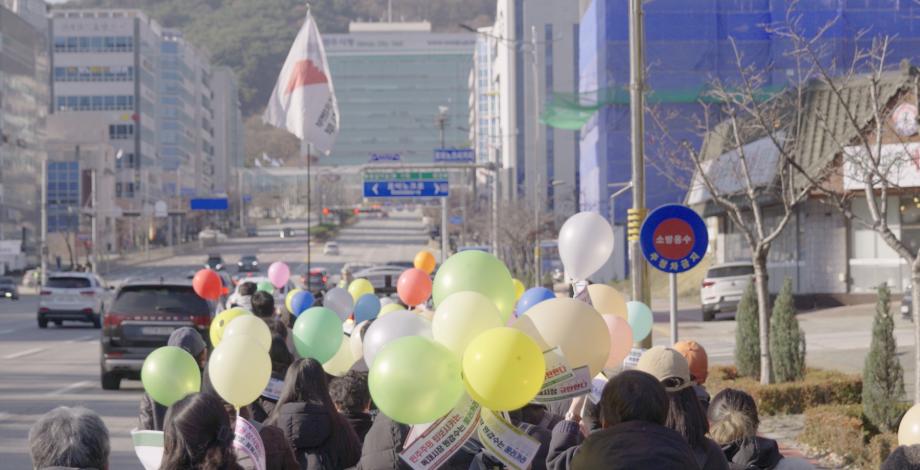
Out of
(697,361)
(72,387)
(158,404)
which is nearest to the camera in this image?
(697,361)

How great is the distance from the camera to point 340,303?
620 inches

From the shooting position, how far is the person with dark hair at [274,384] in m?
8.49

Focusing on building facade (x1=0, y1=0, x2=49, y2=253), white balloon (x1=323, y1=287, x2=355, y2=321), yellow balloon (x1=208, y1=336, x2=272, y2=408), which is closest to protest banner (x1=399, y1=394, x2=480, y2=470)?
yellow balloon (x1=208, y1=336, x2=272, y2=408)

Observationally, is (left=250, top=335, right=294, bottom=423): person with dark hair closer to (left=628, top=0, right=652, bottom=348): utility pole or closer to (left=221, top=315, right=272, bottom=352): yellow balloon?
(left=221, top=315, right=272, bottom=352): yellow balloon

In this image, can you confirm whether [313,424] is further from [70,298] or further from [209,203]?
[209,203]

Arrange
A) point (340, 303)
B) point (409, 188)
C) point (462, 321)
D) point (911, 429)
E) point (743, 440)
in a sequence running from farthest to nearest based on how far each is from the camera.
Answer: point (409, 188), point (340, 303), point (462, 321), point (743, 440), point (911, 429)

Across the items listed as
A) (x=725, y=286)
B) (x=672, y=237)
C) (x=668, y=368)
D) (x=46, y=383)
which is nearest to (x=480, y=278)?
(x=668, y=368)

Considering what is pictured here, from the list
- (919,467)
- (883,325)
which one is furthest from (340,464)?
(883,325)

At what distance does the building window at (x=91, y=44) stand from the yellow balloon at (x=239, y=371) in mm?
142581

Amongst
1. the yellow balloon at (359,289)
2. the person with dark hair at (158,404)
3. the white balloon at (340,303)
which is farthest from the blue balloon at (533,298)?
the yellow balloon at (359,289)

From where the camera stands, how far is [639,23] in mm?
16141

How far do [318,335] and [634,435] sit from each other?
5.07 metres

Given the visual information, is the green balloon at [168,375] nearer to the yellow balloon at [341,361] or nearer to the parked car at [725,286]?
the yellow balloon at [341,361]

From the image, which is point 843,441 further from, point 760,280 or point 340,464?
point 340,464
